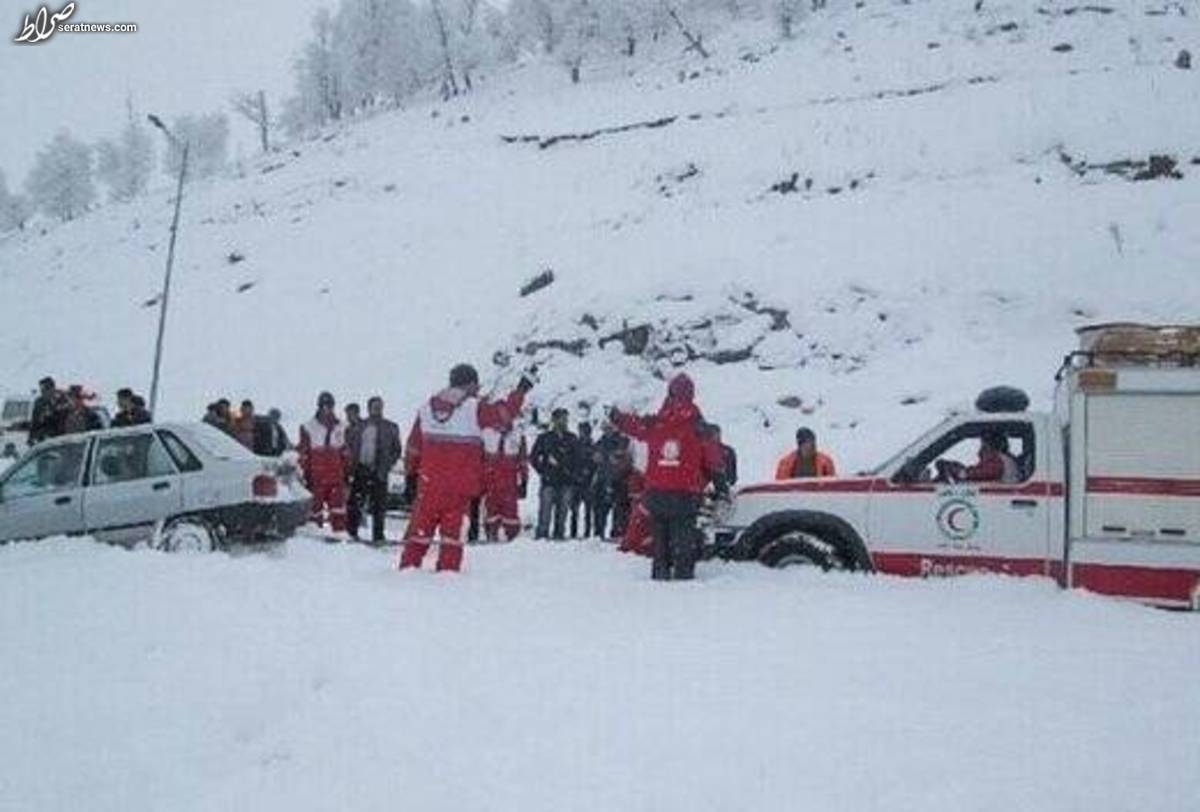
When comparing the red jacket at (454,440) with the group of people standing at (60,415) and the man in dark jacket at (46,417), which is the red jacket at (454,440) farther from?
the man in dark jacket at (46,417)

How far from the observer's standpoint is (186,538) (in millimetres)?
10039

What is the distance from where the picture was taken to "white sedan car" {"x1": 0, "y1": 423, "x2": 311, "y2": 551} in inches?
400

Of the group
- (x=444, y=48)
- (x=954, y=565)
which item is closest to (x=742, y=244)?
(x=954, y=565)

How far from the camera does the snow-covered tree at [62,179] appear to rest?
286 feet

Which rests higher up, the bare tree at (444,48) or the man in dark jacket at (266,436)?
the bare tree at (444,48)

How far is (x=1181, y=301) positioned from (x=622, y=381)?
10.8 metres

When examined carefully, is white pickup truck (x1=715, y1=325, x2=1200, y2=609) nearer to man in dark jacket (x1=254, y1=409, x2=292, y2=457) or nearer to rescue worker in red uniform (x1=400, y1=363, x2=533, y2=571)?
rescue worker in red uniform (x1=400, y1=363, x2=533, y2=571)

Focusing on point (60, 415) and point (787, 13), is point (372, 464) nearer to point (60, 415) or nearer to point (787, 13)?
point (60, 415)

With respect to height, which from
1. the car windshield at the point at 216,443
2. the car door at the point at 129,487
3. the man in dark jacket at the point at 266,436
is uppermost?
the man in dark jacket at the point at 266,436

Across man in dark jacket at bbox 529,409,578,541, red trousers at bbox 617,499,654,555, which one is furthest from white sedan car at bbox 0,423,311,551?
man in dark jacket at bbox 529,409,578,541

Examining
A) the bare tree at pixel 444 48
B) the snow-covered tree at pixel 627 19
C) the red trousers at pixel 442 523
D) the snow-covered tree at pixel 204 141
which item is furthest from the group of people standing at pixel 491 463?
the snow-covered tree at pixel 204 141

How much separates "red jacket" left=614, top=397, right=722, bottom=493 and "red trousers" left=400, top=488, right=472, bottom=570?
5.27ft

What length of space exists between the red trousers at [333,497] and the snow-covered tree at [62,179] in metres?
82.6

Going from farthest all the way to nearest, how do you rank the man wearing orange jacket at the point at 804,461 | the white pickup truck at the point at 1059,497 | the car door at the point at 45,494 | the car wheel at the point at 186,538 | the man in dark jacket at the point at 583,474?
the man in dark jacket at the point at 583,474 → the man wearing orange jacket at the point at 804,461 → the car door at the point at 45,494 → the car wheel at the point at 186,538 → the white pickup truck at the point at 1059,497
